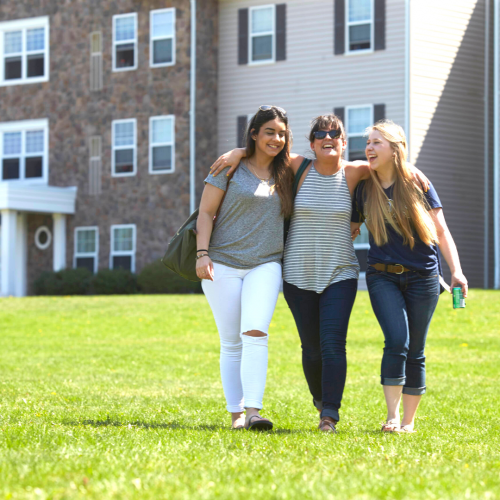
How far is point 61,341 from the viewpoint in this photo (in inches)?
610

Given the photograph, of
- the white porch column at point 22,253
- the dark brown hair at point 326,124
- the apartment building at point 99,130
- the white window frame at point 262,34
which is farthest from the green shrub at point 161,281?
the dark brown hair at point 326,124

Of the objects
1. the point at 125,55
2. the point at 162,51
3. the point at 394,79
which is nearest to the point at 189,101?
the point at 162,51

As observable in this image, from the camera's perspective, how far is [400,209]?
5930mm

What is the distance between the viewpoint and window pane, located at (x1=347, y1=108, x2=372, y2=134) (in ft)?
78.3

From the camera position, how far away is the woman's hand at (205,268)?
5969 mm

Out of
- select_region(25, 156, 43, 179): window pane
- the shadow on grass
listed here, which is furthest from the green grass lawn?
select_region(25, 156, 43, 179): window pane

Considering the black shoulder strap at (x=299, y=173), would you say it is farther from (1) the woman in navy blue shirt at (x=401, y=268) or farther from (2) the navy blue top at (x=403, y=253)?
(2) the navy blue top at (x=403, y=253)

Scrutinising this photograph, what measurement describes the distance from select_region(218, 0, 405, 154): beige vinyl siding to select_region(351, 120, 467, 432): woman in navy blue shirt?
1762 cm

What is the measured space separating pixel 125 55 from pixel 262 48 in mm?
4303

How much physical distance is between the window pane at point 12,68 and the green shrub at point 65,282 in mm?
6827

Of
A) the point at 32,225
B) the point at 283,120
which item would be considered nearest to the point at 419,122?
the point at 32,225

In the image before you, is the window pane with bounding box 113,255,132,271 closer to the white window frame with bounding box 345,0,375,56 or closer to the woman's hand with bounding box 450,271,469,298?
the white window frame with bounding box 345,0,375,56

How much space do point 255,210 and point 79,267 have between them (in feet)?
68.8

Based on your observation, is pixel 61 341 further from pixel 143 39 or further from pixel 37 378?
pixel 143 39
